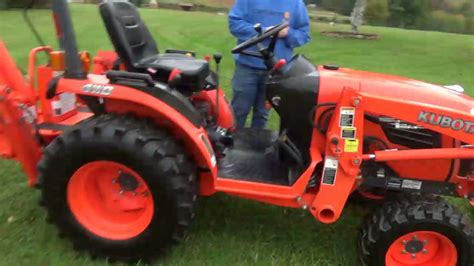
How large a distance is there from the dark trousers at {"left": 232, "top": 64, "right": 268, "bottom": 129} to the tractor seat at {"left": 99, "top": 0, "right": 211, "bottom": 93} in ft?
2.25

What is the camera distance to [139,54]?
140 inches

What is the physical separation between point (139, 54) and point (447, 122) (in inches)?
74.7

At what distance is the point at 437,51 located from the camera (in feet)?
44.5

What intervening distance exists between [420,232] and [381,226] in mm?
198

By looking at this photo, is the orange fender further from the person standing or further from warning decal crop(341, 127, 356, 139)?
the person standing

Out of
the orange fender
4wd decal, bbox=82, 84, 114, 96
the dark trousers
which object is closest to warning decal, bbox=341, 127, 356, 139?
the orange fender

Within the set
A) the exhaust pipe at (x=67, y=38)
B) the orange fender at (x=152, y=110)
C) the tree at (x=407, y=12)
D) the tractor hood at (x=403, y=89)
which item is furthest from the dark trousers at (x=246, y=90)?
the tree at (x=407, y=12)

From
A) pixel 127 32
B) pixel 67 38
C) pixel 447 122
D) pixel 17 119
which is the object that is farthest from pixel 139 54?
pixel 447 122

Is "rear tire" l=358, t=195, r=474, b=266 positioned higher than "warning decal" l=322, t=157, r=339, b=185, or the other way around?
"warning decal" l=322, t=157, r=339, b=185

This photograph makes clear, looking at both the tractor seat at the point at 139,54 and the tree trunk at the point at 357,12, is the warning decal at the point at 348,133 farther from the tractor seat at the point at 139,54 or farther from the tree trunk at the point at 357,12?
the tree trunk at the point at 357,12

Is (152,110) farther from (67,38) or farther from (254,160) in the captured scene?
(254,160)

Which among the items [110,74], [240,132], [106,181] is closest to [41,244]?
[106,181]

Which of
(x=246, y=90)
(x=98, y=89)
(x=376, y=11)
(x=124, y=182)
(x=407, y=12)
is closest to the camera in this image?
(x=98, y=89)

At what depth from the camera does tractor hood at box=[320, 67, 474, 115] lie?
2898 mm
